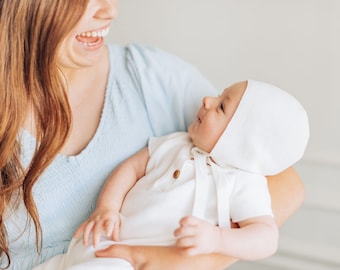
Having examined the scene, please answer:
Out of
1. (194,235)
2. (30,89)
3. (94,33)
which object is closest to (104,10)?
(94,33)

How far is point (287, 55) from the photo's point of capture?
176cm

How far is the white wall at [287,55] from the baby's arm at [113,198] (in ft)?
1.66

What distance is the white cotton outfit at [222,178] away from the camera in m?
1.29

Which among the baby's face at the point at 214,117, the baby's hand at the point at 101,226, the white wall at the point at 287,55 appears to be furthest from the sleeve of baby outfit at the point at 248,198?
the white wall at the point at 287,55

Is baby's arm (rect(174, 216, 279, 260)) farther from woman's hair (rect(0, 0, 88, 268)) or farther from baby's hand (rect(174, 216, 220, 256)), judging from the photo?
woman's hair (rect(0, 0, 88, 268))

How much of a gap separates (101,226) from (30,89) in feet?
1.05

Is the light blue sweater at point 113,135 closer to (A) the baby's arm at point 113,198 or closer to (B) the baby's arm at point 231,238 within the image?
(A) the baby's arm at point 113,198

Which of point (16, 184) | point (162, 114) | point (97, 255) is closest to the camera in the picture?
point (97, 255)

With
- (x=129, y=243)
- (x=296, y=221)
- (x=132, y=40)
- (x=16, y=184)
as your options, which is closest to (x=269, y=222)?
(x=129, y=243)

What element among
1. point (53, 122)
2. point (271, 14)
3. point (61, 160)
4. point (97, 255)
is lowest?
point (97, 255)

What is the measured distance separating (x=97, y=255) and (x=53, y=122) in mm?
300

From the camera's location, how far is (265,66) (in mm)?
1802

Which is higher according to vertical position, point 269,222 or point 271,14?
point 271,14

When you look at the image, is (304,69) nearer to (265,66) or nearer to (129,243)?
(265,66)
